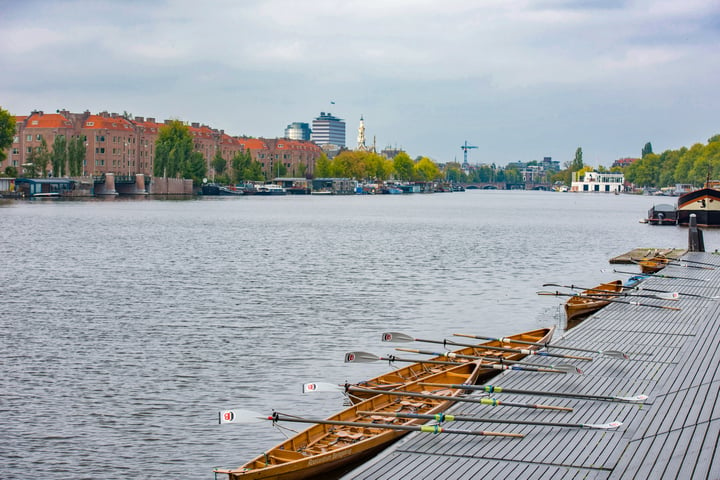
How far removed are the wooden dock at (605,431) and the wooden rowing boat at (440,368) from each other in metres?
1.14

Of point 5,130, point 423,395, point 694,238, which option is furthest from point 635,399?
point 5,130

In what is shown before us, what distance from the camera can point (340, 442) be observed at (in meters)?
17.8

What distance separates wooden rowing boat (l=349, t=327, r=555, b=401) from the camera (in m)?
21.9

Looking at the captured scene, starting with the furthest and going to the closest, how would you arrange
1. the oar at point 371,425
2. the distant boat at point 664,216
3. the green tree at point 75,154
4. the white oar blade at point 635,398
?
the green tree at point 75,154 < the distant boat at point 664,216 < the white oar blade at point 635,398 < the oar at point 371,425

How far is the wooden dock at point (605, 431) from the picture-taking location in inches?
579

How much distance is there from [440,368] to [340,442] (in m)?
6.68

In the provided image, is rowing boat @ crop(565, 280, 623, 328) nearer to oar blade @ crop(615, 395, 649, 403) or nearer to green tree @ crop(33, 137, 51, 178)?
oar blade @ crop(615, 395, 649, 403)

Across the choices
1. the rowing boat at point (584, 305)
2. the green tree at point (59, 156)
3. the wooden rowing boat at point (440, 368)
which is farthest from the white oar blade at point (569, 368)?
the green tree at point (59, 156)

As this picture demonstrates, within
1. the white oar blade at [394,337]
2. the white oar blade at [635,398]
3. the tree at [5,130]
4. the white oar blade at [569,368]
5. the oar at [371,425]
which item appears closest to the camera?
the oar at [371,425]

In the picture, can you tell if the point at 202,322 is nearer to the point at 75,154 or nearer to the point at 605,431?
the point at 605,431

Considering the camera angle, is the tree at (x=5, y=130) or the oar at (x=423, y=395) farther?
the tree at (x=5, y=130)

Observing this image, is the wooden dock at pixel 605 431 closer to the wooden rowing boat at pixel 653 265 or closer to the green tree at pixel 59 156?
the wooden rowing boat at pixel 653 265

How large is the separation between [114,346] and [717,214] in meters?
90.7

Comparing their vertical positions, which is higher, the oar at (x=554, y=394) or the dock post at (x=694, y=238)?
the dock post at (x=694, y=238)
